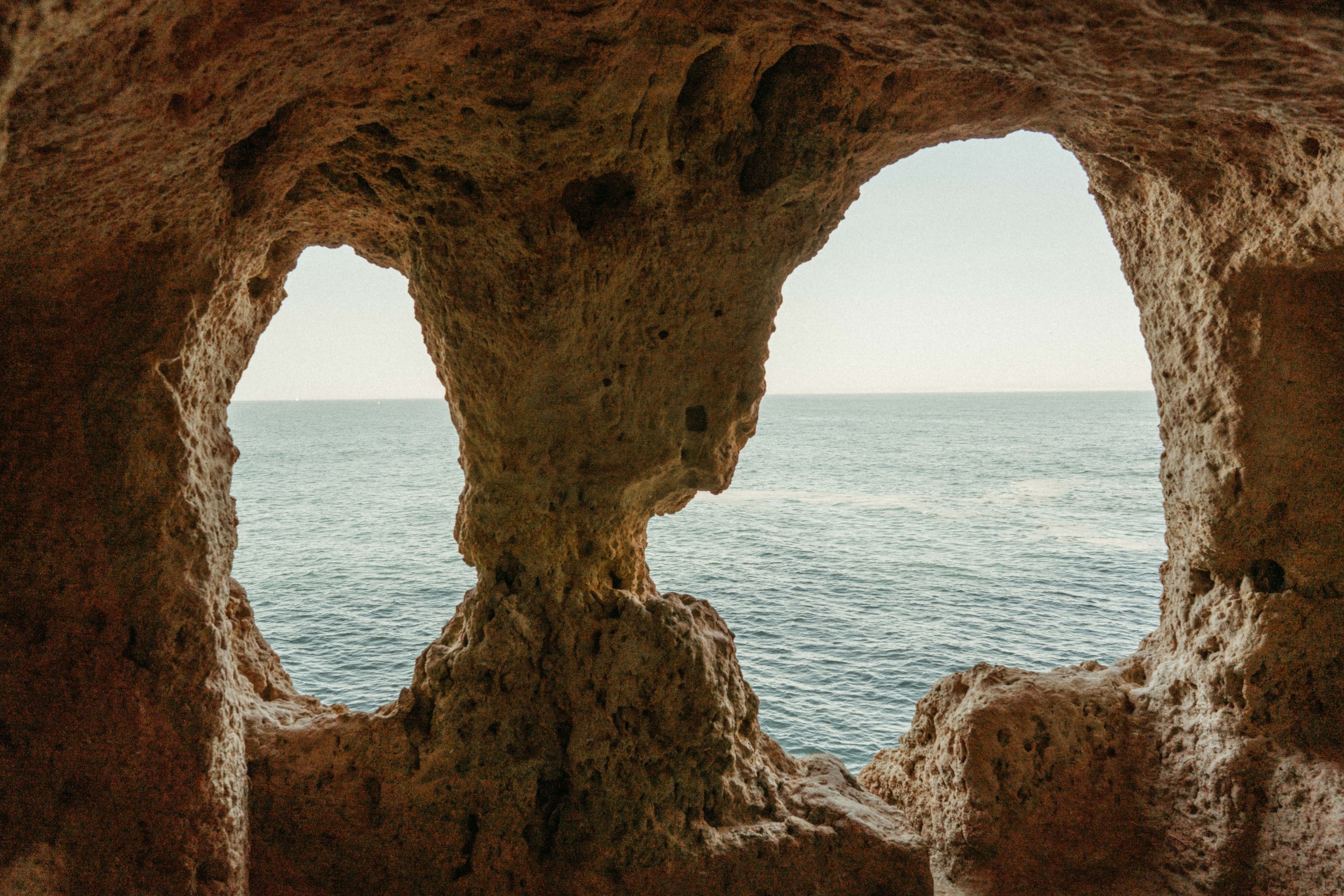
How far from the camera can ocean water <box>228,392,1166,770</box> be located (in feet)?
63.6

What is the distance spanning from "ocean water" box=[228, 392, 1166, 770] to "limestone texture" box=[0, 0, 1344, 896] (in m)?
8.99

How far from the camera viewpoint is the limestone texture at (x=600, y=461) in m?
4.41

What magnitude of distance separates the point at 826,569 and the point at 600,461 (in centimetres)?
2461

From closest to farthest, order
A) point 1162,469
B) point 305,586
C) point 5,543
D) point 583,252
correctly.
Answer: point 5,543
point 583,252
point 1162,469
point 305,586

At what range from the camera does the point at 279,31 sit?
3283 millimetres

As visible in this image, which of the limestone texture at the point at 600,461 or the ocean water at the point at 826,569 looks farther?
the ocean water at the point at 826,569

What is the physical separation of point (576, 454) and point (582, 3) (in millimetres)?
2805

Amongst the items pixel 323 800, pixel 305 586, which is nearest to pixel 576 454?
pixel 323 800

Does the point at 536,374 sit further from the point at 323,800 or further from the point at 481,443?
the point at 323,800

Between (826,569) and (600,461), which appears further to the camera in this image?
(826,569)

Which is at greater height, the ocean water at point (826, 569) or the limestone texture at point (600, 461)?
the limestone texture at point (600, 461)

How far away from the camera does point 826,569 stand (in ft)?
97.3

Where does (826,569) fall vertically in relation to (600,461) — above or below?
below

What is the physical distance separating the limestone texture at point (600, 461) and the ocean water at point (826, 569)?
8.99 meters
